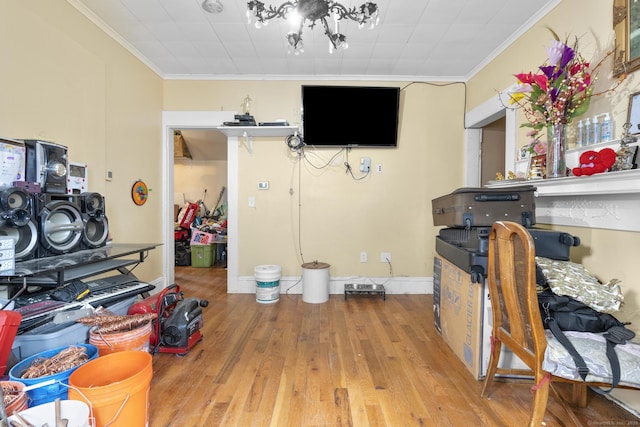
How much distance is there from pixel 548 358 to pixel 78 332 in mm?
2212

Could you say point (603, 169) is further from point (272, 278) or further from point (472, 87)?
point (272, 278)

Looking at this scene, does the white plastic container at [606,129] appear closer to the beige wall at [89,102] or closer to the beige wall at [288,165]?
the beige wall at [288,165]

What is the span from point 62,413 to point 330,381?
124 centimetres

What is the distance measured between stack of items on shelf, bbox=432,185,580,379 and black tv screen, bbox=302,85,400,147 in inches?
57.1

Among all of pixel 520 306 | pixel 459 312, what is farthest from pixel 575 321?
pixel 459 312

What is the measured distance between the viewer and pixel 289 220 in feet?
11.1

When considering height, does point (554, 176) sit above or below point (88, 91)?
below

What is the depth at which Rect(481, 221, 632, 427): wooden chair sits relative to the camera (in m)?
1.12

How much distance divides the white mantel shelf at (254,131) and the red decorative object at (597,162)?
2.39 meters

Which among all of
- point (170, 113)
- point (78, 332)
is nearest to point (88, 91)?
point (170, 113)

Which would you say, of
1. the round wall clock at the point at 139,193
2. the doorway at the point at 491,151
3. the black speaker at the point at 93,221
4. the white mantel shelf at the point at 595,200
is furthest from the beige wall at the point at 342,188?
the black speaker at the point at 93,221

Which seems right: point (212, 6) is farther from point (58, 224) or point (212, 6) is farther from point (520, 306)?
point (520, 306)

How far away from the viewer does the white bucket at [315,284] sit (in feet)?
9.98

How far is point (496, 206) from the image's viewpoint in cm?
177
